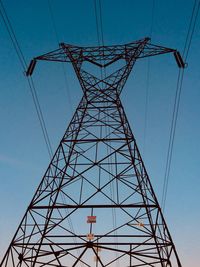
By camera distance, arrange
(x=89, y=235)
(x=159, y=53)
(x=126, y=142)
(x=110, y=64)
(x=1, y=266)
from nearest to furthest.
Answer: (x=1, y=266)
(x=89, y=235)
(x=126, y=142)
(x=159, y=53)
(x=110, y=64)

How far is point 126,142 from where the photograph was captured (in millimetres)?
10938

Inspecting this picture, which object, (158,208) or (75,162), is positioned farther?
(75,162)

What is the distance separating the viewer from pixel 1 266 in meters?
7.57

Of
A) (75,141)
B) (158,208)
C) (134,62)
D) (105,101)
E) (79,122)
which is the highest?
(134,62)

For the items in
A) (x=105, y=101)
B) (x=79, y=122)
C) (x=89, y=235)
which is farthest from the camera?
(x=105, y=101)

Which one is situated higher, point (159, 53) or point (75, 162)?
point (159, 53)

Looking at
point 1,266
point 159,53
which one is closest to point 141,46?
point 159,53

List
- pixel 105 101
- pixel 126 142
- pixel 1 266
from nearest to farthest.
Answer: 1. pixel 1 266
2. pixel 126 142
3. pixel 105 101

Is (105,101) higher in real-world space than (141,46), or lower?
lower

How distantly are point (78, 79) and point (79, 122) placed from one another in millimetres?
3081

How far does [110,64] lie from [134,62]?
2574 mm

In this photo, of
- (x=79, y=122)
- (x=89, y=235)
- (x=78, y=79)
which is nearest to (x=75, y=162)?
(x=79, y=122)

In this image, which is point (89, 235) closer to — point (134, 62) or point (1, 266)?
point (1, 266)

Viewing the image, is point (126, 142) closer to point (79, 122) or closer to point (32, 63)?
point (79, 122)
